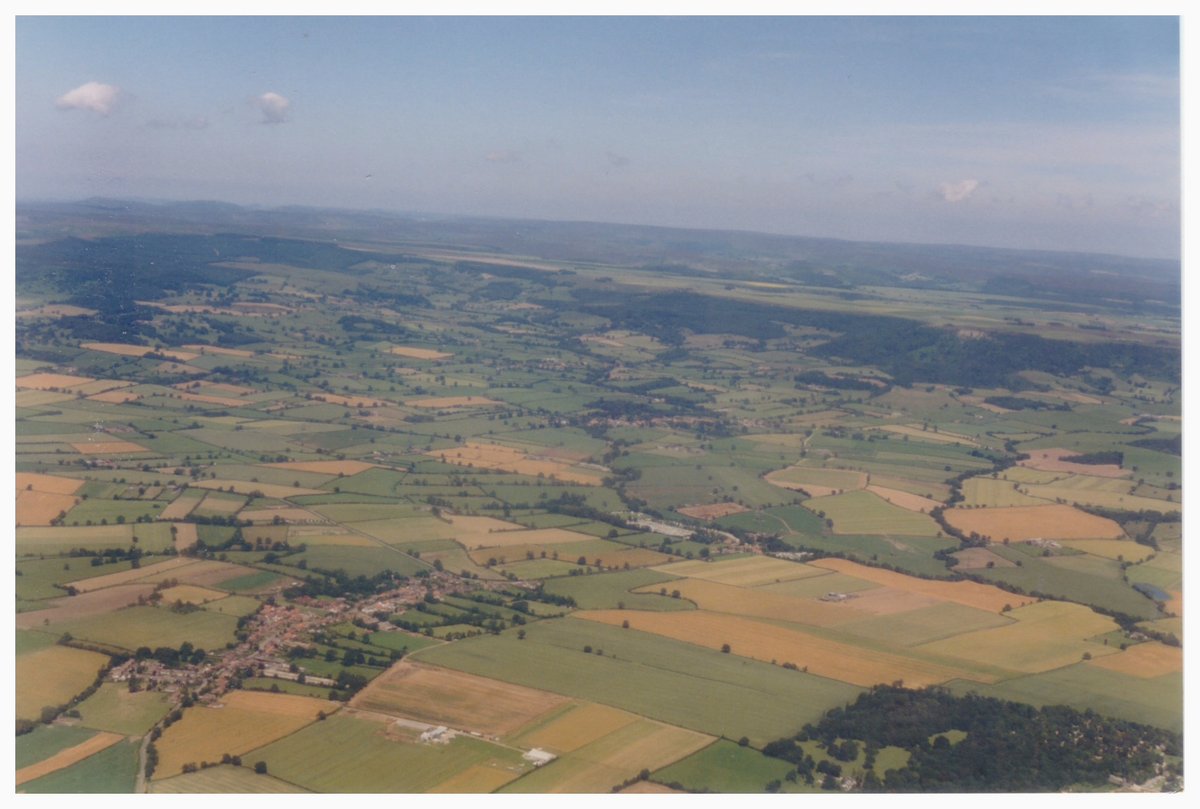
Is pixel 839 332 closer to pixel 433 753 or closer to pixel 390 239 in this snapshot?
pixel 390 239

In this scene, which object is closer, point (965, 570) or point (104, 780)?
point (104, 780)

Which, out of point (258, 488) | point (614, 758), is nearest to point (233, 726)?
point (614, 758)

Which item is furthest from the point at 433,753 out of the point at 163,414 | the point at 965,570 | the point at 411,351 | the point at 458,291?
the point at 458,291

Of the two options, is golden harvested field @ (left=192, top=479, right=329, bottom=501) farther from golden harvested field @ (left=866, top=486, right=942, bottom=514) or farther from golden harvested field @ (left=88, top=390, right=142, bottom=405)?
golden harvested field @ (left=866, top=486, right=942, bottom=514)

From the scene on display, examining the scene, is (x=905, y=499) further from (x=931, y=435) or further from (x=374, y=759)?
(x=374, y=759)

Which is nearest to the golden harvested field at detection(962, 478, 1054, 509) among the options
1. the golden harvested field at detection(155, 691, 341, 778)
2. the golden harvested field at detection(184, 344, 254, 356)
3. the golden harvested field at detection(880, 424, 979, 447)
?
the golden harvested field at detection(880, 424, 979, 447)
